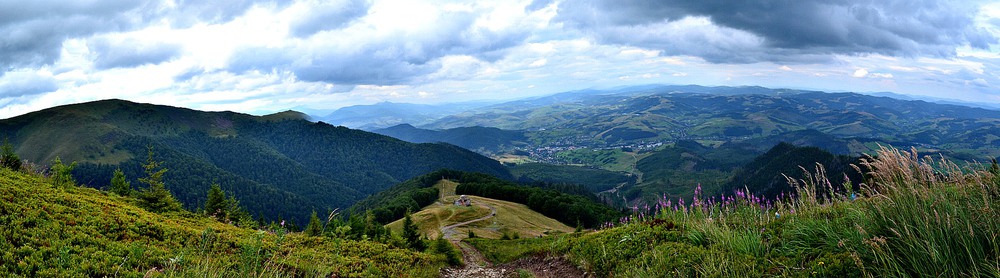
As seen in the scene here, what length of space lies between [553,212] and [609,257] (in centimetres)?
9455

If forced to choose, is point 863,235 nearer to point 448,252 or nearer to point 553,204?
point 448,252

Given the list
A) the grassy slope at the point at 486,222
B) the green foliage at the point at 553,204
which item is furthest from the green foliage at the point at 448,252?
the green foliage at the point at 553,204

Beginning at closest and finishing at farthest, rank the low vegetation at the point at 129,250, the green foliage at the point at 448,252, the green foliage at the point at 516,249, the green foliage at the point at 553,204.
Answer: the low vegetation at the point at 129,250
the green foliage at the point at 516,249
the green foliage at the point at 448,252
the green foliage at the point at 553,204

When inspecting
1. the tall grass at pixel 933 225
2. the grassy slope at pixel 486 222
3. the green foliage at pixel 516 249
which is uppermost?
the tall grass at pixel 933 225

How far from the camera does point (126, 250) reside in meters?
10.3

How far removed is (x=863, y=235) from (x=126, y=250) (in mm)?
15105

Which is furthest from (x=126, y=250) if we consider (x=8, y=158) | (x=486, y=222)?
(x=486, y=222)

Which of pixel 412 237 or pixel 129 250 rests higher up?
pixel 129 250

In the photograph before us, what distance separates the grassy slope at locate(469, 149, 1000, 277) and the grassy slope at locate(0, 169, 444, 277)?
25.8 feet

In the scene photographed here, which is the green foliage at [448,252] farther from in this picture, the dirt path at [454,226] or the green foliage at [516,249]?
the dirt path at [454,226]

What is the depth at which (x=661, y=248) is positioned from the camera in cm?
1126

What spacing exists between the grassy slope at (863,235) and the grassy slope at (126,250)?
309 inches

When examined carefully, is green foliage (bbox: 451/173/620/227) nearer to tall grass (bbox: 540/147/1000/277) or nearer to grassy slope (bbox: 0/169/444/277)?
tall grass (bbox: 540/147/1000/277)

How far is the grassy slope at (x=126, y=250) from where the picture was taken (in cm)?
791
